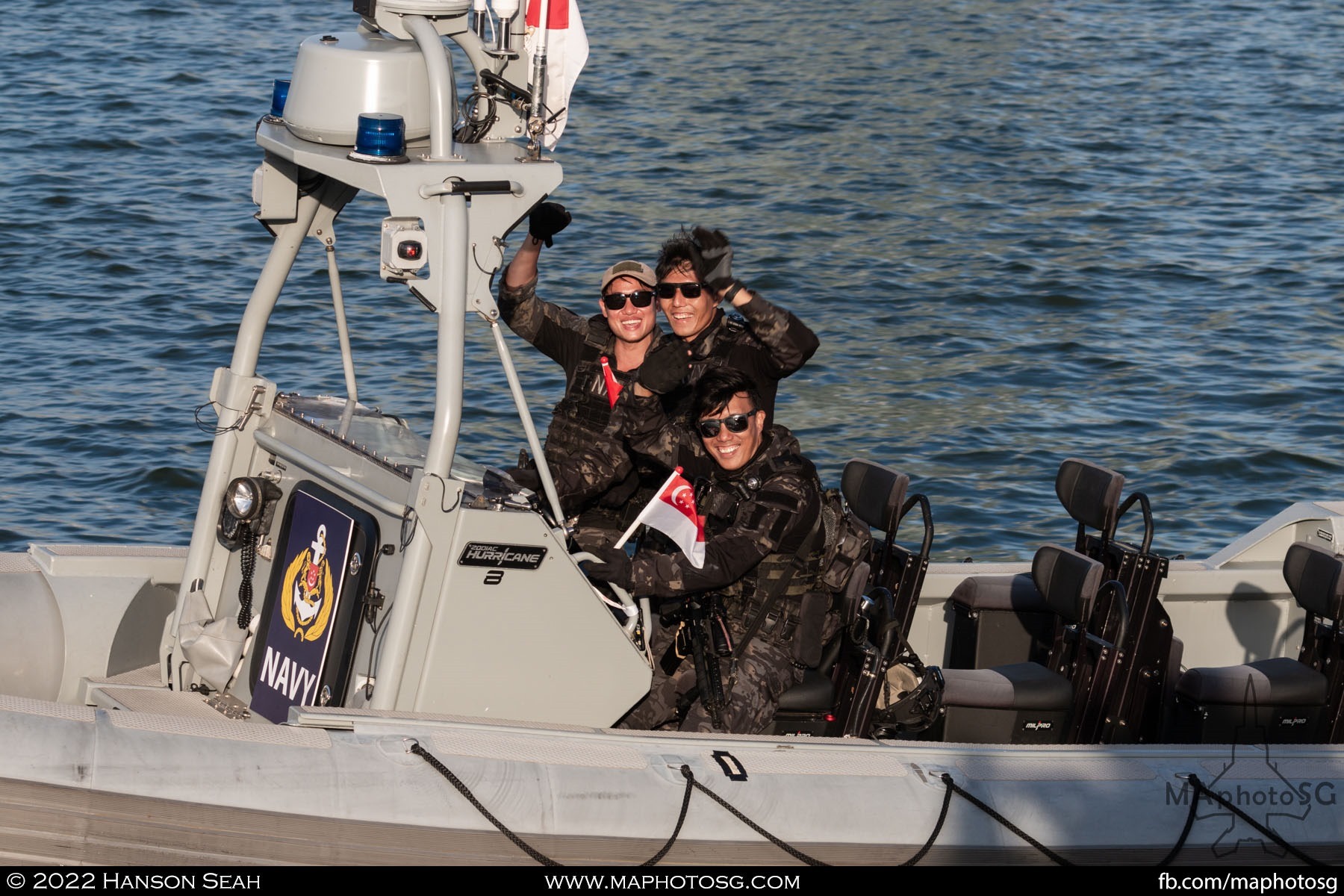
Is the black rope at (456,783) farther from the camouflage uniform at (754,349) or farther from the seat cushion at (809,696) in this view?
the camouflage uniform at (754,349)

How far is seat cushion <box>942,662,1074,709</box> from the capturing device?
5566mm

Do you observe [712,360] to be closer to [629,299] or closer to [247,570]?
[629,299]

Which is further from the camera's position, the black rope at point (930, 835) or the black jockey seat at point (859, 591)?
the black jockey seat at point (859, 591)

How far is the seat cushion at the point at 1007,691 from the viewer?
5566 millimetres

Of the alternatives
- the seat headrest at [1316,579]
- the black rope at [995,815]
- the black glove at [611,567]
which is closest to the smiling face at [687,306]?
the black glove at [611,567]

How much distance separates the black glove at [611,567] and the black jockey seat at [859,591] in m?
0.78

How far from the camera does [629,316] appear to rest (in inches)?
211

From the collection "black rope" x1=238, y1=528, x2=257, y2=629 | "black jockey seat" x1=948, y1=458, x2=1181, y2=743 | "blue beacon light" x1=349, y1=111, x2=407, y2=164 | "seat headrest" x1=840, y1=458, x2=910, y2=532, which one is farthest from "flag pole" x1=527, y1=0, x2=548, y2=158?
"black jockey seat" x1=948, y1=458, x2=1181, y2=743

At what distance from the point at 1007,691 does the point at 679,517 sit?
139cm

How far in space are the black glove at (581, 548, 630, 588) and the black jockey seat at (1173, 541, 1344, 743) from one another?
2061mm

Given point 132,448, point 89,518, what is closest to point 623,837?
point 89,518

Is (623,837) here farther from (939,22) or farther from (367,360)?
(939,22)

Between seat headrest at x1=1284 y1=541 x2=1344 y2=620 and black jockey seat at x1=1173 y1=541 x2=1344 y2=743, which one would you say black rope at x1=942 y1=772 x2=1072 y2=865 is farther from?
seat headrest at x1=1284 y1=541 x2=1344 y2=620

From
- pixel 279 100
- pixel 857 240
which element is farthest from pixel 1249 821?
pixel 857 240
